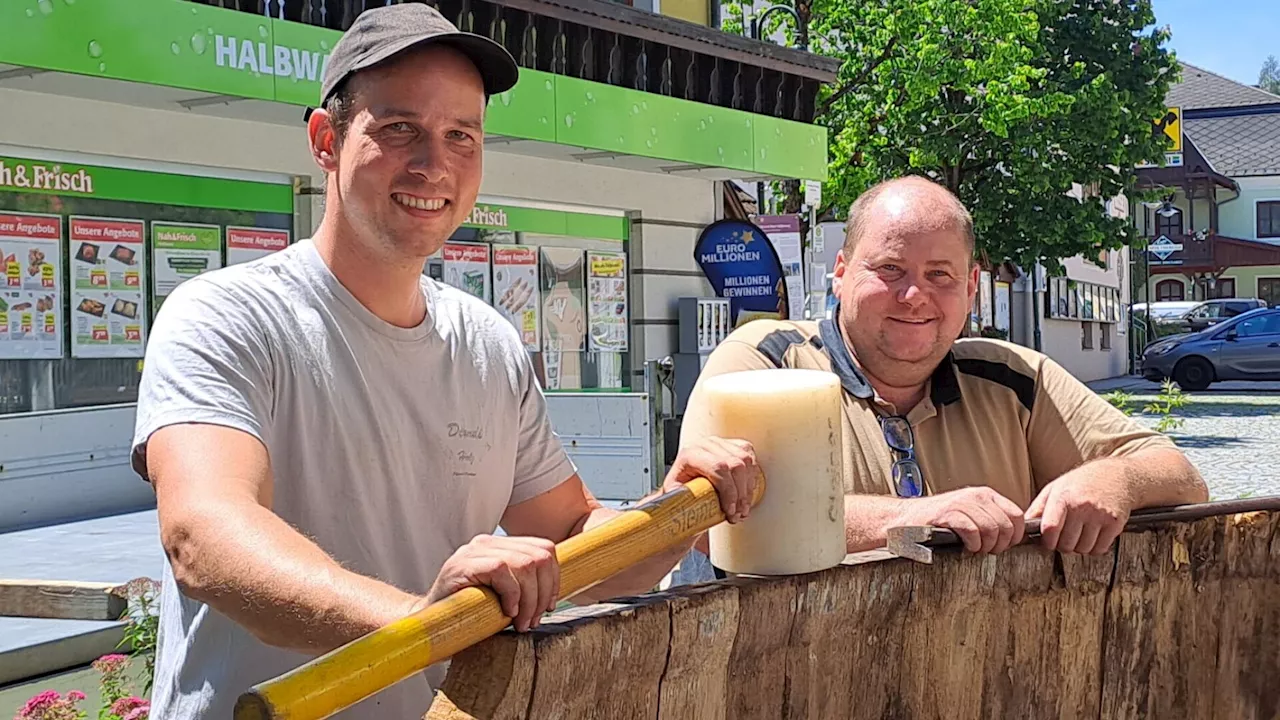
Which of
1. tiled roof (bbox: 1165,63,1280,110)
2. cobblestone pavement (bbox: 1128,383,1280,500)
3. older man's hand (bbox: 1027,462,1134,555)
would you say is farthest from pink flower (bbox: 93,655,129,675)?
tiled roof (bbox: 1165,63,1280,110)

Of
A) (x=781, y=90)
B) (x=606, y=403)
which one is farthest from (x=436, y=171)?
(x=781, y=90)

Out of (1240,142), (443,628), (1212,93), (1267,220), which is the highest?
(1212,93)

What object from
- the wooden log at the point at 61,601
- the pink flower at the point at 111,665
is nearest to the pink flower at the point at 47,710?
the pink flower at the point at 111,665

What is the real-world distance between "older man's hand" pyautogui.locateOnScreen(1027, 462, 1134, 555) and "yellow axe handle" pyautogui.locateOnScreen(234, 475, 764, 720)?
81 cm

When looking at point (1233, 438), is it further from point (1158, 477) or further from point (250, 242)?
point (1158, 477)

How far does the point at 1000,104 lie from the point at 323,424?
56.2 feet

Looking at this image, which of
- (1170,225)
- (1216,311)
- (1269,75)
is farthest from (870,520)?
(1269,75)

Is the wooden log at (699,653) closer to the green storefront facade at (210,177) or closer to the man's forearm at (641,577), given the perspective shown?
the man's forearm at (641,577)

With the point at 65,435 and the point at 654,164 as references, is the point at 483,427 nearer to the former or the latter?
the point at 65,435

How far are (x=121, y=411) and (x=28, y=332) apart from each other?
2.58 feet

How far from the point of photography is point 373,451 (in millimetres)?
2014

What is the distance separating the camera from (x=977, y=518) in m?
2.22

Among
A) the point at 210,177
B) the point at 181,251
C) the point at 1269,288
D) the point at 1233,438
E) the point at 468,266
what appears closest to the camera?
the point at 181,251

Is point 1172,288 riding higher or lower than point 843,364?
higher
